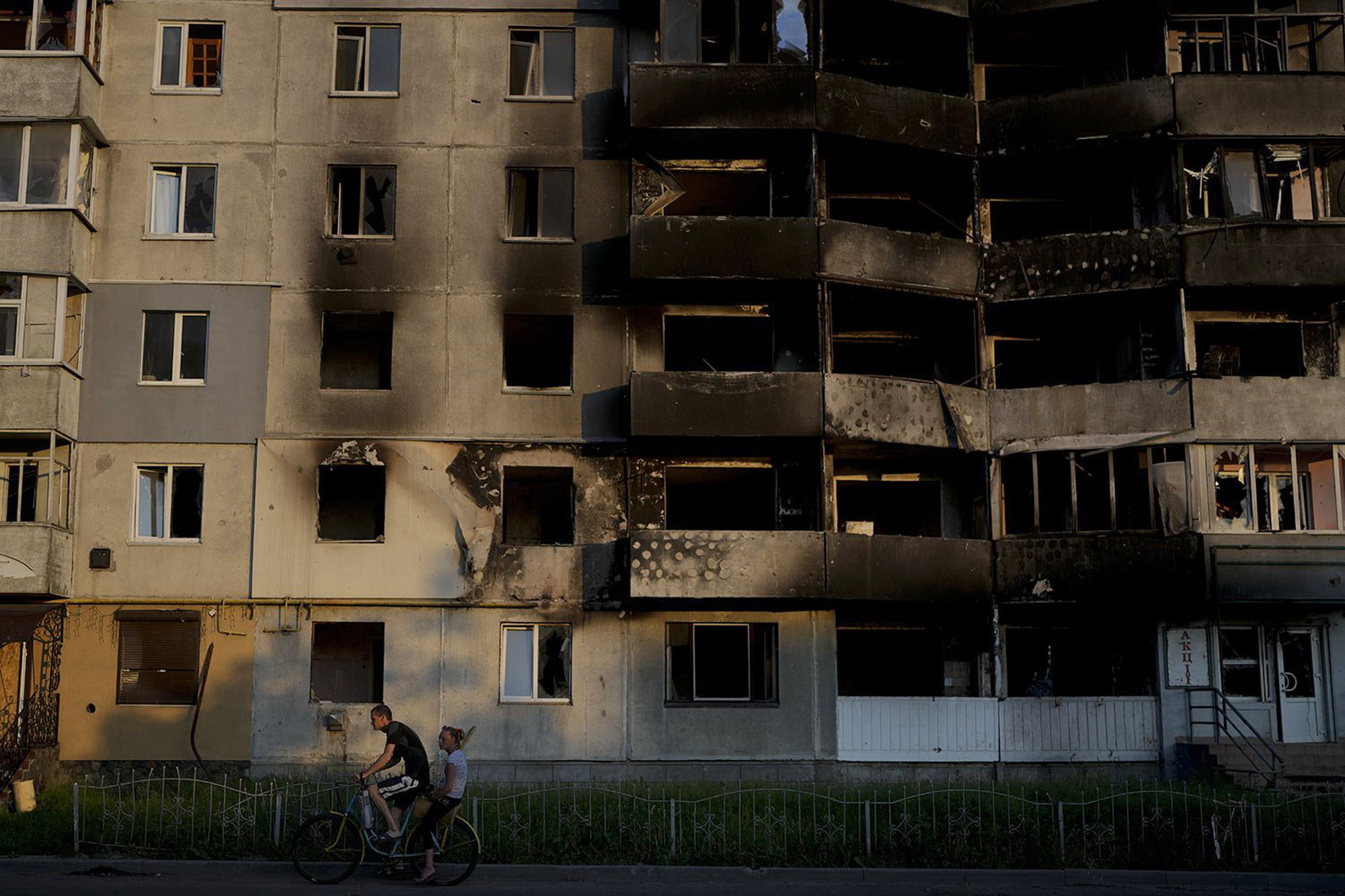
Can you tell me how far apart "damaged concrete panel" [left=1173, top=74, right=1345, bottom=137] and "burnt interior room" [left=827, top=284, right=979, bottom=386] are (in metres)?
6.12

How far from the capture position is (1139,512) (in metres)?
29.5

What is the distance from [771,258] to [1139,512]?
9.06 meters

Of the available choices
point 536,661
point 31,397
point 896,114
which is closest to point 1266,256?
point 896,114

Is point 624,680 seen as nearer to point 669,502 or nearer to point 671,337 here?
point 669,502

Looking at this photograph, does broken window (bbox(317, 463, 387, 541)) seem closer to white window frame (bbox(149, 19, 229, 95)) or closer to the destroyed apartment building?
the destroyed apartment building

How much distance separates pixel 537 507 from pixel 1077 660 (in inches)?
457

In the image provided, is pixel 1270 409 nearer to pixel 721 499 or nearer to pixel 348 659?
pixel 721 499

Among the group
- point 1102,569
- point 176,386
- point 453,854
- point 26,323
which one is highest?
point 26,323

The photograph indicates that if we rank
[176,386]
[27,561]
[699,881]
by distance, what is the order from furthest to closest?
[176,386] → [27,561] → [699,881]

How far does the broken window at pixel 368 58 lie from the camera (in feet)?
98.9

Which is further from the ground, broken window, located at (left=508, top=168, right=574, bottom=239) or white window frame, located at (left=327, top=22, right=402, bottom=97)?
white window frame, located at (left=327, top=22, right=402, bottom=97)

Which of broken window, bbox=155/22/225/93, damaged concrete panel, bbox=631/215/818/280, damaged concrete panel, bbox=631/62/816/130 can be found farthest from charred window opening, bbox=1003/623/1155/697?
broken window, bbox=155/22/225/93

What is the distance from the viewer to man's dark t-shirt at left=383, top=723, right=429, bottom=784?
58.5 feet

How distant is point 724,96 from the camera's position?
2942 cm
